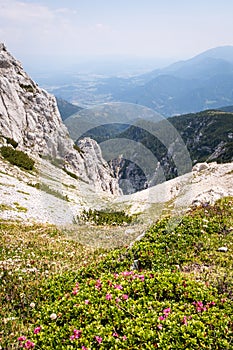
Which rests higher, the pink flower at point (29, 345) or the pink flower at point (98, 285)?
the pink flower at point (98, 285)

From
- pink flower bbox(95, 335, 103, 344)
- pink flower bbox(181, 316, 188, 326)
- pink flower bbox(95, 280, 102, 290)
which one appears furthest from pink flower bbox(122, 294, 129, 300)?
pink flower bbox(181, 316, 188, 326)

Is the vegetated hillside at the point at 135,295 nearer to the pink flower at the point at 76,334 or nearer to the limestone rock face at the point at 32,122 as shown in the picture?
the pink flower at the point at 76,334

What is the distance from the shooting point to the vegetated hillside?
880 cm

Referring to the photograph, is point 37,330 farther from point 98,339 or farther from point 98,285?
point 98,285

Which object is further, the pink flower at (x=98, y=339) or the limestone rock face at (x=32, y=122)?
the limestone rock face at (x=32, y=122)

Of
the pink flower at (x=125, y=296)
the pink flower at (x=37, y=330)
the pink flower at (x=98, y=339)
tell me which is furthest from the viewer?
the pink flower at (x=125, y=296)

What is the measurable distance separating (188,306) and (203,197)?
14.9 metres

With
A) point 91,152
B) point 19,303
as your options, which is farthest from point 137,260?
point 91,152

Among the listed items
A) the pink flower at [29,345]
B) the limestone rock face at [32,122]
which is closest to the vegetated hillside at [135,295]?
the pink flower at [29,345]

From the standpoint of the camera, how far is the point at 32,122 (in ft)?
305

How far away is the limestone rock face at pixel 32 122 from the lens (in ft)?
276

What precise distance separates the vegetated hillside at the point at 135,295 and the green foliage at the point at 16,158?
Answer: 158ft

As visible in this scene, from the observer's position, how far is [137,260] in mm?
14938

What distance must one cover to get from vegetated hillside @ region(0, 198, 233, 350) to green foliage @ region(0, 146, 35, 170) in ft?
158
